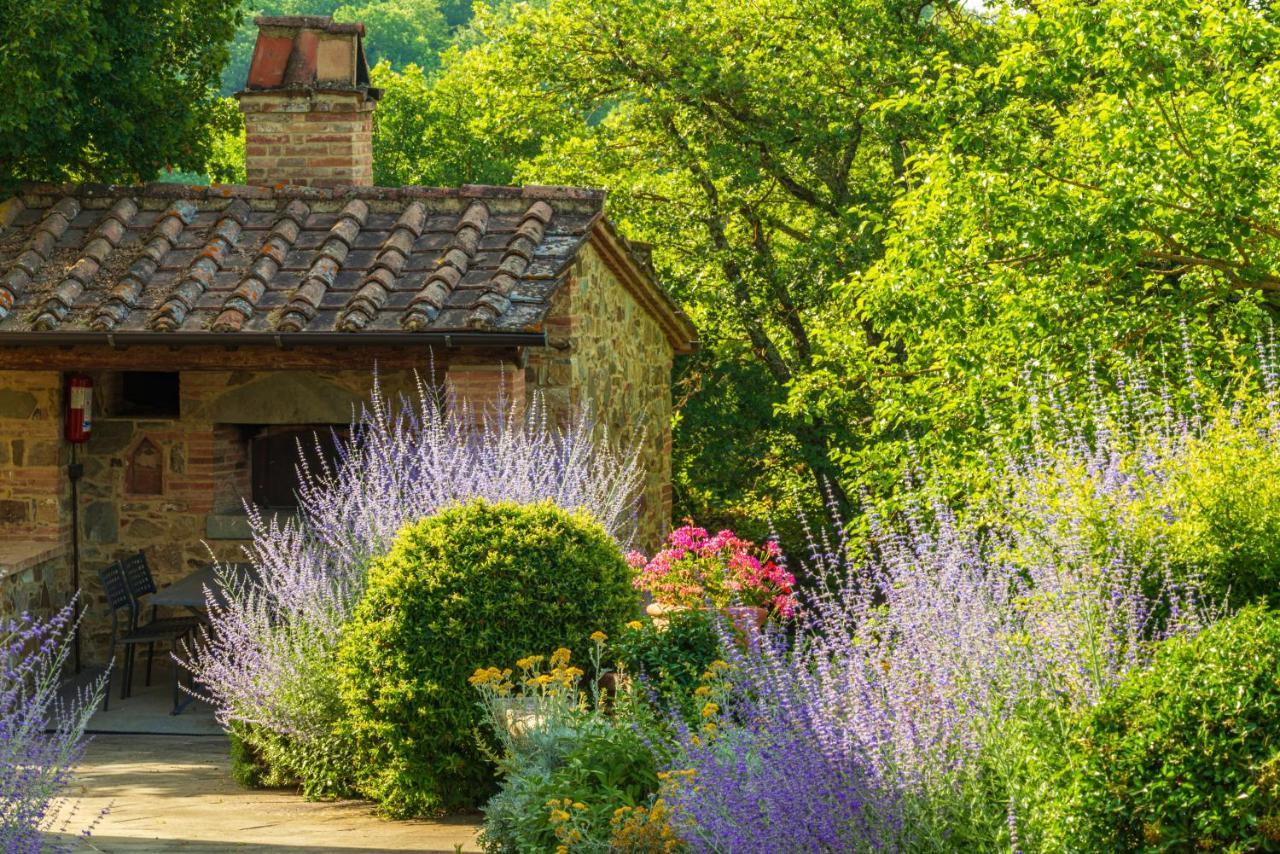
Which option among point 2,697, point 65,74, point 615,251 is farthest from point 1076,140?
point 2,697

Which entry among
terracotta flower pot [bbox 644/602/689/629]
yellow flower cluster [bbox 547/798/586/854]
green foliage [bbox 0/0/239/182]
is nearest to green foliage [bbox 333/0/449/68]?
green foliage [bbox 0/0/239/182]

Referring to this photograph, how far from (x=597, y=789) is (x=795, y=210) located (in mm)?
13446

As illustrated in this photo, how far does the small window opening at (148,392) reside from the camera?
1146 centimetres

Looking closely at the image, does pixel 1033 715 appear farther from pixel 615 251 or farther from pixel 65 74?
pixel 65 74

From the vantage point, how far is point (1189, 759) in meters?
4.09

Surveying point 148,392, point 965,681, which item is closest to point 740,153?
point 148,392

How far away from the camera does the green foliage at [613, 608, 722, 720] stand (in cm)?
670

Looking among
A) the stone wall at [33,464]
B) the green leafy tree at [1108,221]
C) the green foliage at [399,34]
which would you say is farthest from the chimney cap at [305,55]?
the green foliage at [399,34]

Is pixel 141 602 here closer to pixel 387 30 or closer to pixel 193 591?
pixel 193 591

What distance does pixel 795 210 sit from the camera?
18.5m

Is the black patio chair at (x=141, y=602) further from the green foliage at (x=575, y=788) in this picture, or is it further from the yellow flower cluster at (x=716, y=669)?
the yellow flower cluster at (x=716, y=669)

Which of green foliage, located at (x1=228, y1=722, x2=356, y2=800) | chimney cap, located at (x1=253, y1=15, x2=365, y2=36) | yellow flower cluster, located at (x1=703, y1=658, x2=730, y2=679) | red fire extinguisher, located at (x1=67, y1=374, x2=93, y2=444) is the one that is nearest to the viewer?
yellow flower cluster, located at (x1=703, y1=658, x2=730, y2=679)

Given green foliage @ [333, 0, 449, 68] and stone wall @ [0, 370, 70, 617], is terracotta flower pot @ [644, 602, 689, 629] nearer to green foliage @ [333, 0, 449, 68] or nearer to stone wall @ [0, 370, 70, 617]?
stone wall @ [0, 370, 70, 617]

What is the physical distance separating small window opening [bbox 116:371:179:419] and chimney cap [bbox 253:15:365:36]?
9.34 feet
